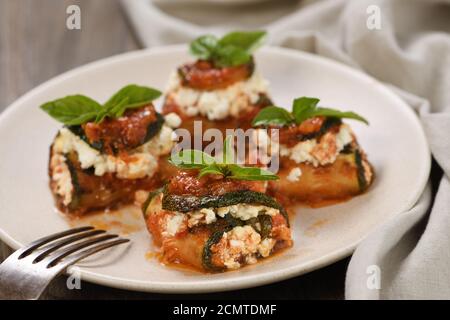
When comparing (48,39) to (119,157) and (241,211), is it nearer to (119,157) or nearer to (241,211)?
(119,157)

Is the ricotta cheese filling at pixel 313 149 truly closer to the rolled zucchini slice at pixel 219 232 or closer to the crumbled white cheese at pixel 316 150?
the crumbled white cheese at pixel 316 150

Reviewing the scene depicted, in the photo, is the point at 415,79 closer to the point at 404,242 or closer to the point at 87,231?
the point at 404,242

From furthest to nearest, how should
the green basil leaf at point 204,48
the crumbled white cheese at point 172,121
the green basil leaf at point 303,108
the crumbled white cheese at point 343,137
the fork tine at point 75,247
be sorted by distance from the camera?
the green basil leaf at point 204,48
the crumbled white cheese at point 172,121
the crumbled white cheese at point 343,137
the green basil leaf at point 303,108
the fork tine at point 75,247

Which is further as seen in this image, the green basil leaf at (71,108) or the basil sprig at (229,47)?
the basil sprig at (229,47)

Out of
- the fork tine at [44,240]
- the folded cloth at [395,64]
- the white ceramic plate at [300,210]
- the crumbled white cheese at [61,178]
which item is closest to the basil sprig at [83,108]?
the crumbled white cheese at [61,178]

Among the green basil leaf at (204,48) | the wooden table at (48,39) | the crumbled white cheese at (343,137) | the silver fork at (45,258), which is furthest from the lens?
the wooden table at (48,39)

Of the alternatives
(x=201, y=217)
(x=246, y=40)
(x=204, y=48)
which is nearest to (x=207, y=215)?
(x=201, y=217)
